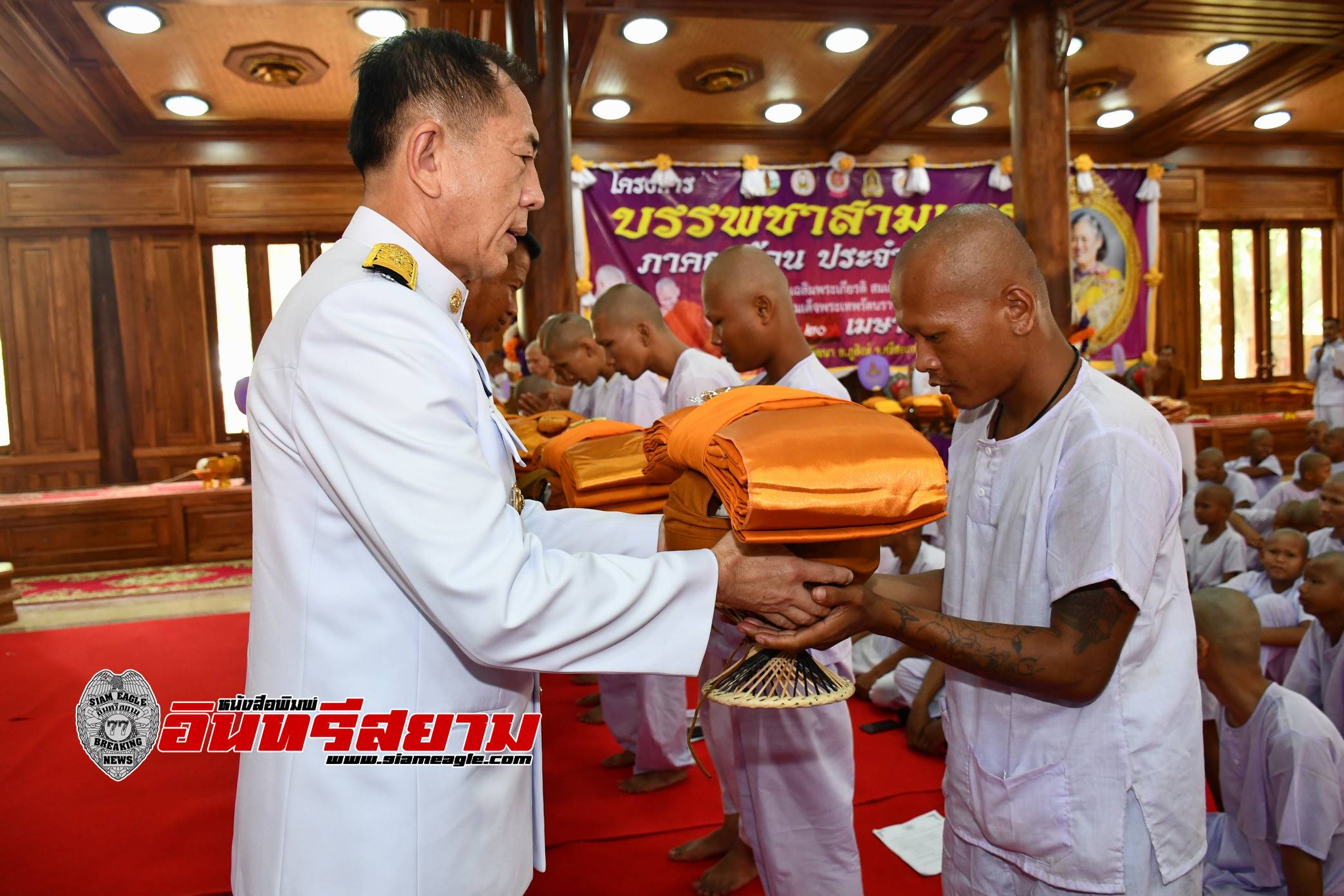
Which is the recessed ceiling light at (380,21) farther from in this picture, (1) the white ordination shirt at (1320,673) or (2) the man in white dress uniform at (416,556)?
(1) the white ordination shirt at (1320,673)

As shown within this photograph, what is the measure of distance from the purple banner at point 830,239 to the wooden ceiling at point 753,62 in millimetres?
858

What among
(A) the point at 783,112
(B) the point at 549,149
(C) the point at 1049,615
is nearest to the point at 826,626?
(C) the point at 1049,615

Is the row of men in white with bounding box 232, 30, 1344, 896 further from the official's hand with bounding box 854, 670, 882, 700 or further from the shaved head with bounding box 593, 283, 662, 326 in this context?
the official's hand with bounding box 854, 670, 882, 700

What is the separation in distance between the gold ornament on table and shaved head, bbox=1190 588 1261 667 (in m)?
7.49

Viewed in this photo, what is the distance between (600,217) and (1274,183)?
9.28 m

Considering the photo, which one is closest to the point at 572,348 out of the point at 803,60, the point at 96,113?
the point at 803,60

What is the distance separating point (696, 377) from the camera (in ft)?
10.3

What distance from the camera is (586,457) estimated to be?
2.02 meters

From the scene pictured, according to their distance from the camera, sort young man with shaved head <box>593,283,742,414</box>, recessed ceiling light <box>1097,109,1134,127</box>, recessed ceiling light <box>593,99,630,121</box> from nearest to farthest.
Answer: young man with shaved head <box>593,283,742,414</box>
recessed ceiling light <box>593,99,630,121</box>
recessed ceiling light <box>1097,109,1134,127</box>

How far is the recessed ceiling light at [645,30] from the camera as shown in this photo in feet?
22.0

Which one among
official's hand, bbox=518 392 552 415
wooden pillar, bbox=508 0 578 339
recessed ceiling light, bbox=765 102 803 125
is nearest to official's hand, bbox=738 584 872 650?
official's hand, bbox=518 392 552 415

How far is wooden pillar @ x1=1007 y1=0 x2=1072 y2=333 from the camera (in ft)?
19.6

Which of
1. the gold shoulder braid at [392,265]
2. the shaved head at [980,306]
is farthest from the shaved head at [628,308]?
the gold shoulder braid at [392,265]

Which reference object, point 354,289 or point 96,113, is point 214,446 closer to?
point 96,113
